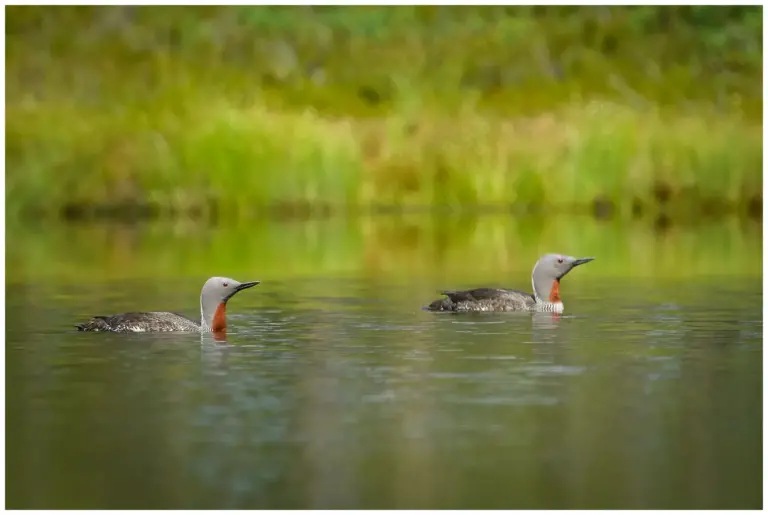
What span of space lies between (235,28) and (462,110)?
14.8 m

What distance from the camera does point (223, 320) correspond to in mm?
12688

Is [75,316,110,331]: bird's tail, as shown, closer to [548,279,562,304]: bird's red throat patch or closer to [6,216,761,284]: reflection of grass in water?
[548,279,562,304]: bird's red throat patch

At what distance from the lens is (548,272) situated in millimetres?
14344

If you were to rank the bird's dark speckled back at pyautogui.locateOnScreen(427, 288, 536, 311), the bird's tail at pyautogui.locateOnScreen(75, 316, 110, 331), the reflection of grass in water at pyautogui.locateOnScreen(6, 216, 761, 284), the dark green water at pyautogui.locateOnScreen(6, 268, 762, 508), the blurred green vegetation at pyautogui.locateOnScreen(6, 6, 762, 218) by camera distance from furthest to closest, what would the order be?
the blurred green vegetation at pyautogui.locateOnScreen(6, 6, 762, 218), the reflection of grass in water at pyautogui.locateOnScreen(6, 216, 761, 284), the bird's dark speckled back at pyautogui.locateOnScreen(427, 288, 536, 311), the bird's tail at pyautogui.locateOnScreen(75, 316, 110, 331), the dark green water at pyautogui.locateOnScreen(6, 268, 762, 508)

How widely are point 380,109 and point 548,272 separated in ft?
93.9

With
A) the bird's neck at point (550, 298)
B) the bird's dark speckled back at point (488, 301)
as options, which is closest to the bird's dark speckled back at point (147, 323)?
the bird's dark speckled back at point (488, 301)

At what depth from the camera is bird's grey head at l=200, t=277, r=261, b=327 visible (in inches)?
492

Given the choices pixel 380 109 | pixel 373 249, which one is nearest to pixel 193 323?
pixel 373 249

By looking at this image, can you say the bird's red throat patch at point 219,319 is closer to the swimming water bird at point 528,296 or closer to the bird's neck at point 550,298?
the swimming water bird at point 528,296

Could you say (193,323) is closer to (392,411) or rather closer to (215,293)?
(215,293)

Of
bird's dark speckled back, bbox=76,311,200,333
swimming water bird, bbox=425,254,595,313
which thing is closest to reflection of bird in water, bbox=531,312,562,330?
swimming water bird, bbox=425,254,595,313

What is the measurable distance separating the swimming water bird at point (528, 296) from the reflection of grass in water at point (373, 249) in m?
3.44

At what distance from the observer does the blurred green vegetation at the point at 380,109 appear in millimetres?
29766

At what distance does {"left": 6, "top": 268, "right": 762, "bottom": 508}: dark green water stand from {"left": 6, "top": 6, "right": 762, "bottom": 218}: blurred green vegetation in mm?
15501
